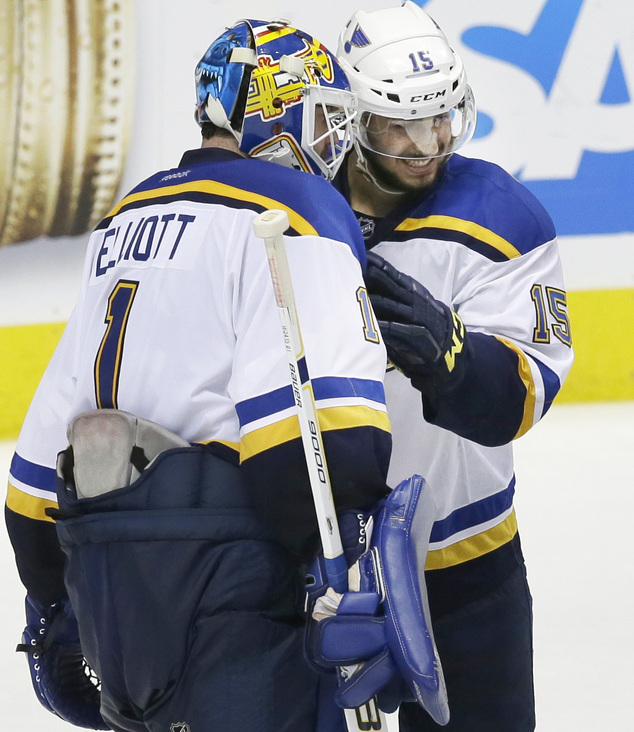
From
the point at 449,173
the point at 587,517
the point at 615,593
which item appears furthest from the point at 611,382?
the point at 449,173

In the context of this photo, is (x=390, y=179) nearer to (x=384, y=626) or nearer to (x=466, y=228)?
(x=466, y=228)

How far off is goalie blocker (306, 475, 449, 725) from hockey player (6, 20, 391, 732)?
49 mm

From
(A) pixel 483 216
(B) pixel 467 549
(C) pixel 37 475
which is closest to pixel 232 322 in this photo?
(C) pixel 37 475

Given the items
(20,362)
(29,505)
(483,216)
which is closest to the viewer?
(29,505)

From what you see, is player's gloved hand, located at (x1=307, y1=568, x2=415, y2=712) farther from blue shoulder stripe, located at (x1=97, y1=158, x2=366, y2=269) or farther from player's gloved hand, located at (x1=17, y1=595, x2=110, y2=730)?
player's gloved hand, located at (x1=17, y1=595, x2=110, y2=730)

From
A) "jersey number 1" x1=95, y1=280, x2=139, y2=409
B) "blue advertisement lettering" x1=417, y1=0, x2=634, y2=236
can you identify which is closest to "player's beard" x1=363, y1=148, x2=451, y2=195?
"jersey number 1" x1=95, y1=280, x2=139, y2=409

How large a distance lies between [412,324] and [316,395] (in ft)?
0.83

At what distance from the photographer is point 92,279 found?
54.6 inches

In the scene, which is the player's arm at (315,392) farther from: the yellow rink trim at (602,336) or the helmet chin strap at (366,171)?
the yellow rink trim at (602,336)

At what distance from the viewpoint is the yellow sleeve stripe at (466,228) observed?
1749 mm

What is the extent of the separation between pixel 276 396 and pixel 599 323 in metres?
4.15

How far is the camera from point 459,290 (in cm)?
178

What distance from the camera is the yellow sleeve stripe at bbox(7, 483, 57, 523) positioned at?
1534mm

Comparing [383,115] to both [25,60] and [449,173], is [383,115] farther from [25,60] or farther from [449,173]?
[25,60]
